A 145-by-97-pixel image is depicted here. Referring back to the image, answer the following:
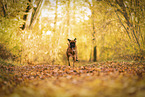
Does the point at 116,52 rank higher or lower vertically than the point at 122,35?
lower

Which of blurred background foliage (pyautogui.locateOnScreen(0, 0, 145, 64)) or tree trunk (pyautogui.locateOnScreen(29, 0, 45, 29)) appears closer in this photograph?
blurred background foliage (pyautogui.locateOnScreen(0, 0, 145, 64))

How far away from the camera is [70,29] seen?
1386 centimetres

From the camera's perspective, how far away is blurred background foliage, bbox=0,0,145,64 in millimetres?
8961

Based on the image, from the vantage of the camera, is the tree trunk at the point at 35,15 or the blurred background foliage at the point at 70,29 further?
the tree trunk at the point at 35,15

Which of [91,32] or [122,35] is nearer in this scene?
[122,35]

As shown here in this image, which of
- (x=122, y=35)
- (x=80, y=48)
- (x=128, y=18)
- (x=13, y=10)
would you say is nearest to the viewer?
(x=13, y=10)

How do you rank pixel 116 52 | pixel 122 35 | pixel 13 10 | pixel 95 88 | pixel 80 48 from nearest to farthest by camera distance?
pixel 95 88
pixel 13 10
pixel 122 35
pixel 116 52
pixel 80 48

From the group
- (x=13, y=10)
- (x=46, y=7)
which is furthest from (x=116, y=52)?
(x=13, y=10)

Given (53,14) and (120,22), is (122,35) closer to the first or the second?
(120,22)

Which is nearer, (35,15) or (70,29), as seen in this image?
(35,15)

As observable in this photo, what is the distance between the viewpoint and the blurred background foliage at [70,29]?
8961 millimetres

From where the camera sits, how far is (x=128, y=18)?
9.52 m

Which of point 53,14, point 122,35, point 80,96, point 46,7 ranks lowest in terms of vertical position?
point 80,96

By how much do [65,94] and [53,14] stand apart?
11.8 metres
